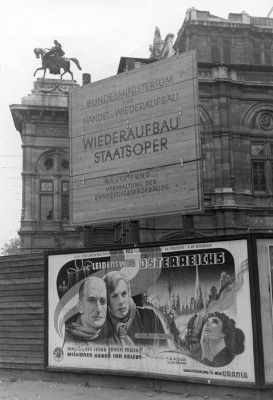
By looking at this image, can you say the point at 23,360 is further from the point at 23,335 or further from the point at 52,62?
the point at 52,62

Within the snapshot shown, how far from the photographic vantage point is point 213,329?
12.6 meters

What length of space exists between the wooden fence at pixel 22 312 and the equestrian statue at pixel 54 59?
24.0 meters

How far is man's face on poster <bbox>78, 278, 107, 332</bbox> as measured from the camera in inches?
573

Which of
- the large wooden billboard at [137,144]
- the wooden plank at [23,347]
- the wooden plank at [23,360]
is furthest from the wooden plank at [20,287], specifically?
the large wooden billboard at [137,144]

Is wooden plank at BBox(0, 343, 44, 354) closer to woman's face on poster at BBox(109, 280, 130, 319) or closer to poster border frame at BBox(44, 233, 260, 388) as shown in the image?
→ poster border frame at BBox(44, 233, 260, 388)

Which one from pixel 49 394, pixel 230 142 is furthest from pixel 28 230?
pixel 49 394

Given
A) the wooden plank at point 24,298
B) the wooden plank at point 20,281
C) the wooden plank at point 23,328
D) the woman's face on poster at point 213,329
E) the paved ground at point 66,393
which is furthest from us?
the wooden plank at point 20,281

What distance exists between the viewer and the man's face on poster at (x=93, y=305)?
14.6 m

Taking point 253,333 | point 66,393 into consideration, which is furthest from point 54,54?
point 253,333

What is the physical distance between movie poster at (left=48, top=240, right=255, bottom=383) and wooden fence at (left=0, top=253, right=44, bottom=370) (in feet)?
1.92

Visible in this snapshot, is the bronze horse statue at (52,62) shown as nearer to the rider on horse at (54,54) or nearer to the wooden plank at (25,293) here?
the rider on horse at (54,54)

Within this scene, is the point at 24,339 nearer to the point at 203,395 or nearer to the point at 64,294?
the point at 64,294

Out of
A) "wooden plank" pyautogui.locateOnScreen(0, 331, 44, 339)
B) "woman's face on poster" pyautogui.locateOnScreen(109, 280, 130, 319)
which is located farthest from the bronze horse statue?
"woman's face on poster" pyautogui.locateOnScreen(109, 280, 130, 319)

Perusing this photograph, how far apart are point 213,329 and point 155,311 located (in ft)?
5.70
